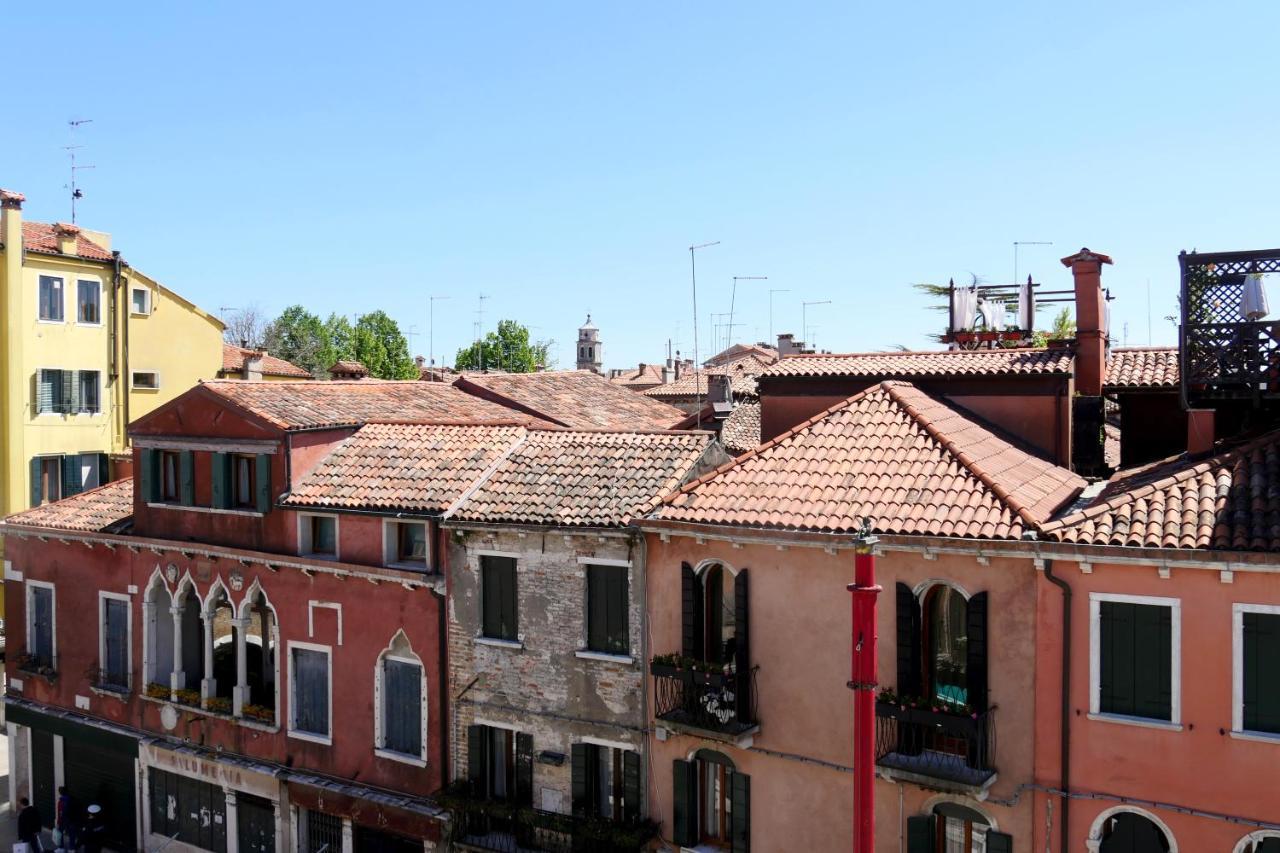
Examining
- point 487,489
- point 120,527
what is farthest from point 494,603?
point 120,527

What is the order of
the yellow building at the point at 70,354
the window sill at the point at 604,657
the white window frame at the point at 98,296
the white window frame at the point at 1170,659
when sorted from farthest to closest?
the white window frame at the point at 98,296
the yellow building at the point at 70,354
the window sill at the point at 604,657
the white window frame at the point at 1170,659

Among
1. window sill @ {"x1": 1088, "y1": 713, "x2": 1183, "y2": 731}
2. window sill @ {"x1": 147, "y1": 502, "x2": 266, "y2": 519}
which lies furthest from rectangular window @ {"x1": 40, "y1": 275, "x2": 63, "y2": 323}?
window sill @ {"x1": 1088, "y1": 713, "x2": 1183, "y2": 731}

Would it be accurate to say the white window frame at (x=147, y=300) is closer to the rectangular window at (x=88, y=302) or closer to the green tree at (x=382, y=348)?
the rectangular window at (x=88, y=302)

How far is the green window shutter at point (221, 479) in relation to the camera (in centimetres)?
2073

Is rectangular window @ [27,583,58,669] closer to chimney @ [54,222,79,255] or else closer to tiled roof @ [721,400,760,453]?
chimney @ [54,222,79,255]

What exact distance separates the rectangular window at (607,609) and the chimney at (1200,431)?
8402 millimetres

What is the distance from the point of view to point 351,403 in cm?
2270

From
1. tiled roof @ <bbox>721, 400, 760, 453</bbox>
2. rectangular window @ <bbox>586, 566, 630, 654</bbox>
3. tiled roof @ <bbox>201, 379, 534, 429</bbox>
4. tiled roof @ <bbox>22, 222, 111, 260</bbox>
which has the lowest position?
rectangular window @ <bbox>586, 566, 630, 654</bbox>

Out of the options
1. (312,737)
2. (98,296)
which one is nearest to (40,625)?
(312,737)

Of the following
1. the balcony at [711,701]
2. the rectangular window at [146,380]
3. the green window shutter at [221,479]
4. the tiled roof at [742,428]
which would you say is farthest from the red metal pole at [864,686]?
the rectangular window at [146,380]

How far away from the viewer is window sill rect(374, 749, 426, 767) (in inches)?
727

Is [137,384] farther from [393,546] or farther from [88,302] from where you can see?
[393,546]

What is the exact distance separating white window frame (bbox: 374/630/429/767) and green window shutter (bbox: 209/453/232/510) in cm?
486

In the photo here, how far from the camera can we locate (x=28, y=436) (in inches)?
1180
